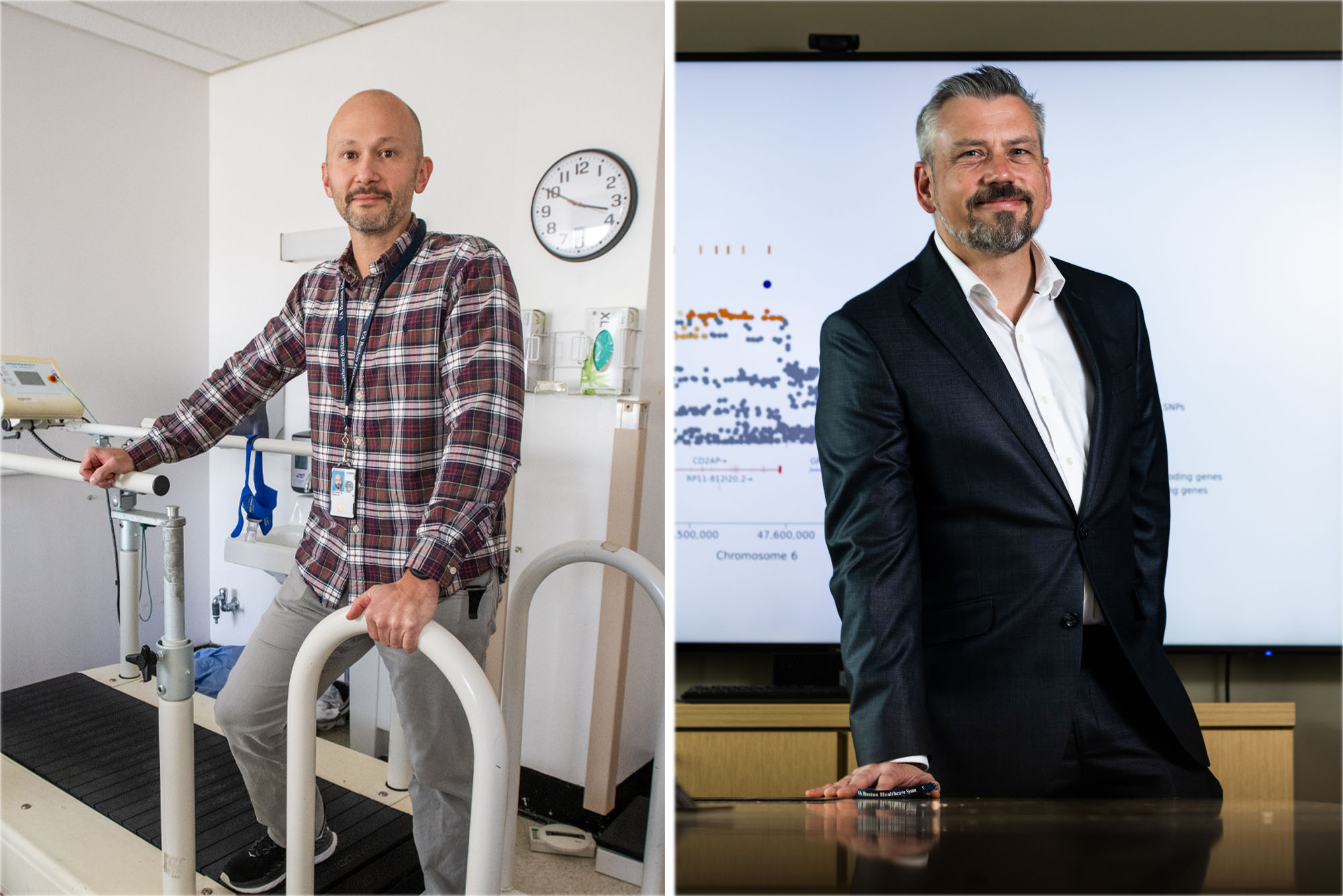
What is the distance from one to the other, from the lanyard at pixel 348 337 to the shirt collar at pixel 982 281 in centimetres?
96

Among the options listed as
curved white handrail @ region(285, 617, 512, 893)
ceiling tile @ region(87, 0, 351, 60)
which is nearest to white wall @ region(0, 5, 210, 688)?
ceiling tile @ region(87, 0, 351, 60)

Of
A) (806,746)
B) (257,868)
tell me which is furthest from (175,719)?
(806,746)

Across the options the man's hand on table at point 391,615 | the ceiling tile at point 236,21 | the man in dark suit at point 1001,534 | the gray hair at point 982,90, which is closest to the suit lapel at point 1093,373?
the man in dark suit at point 1001,534

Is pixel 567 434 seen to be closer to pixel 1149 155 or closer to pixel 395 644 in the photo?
pixel 395 644

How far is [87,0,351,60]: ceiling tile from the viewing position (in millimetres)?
2213

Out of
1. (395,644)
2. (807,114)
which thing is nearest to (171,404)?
(395,644)

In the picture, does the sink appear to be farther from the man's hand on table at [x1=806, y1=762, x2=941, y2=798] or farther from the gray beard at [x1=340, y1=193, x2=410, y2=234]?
the man's hand on table at [x1=806, y1=762, x2=941, y2=798]

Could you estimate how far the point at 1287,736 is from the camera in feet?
5.90

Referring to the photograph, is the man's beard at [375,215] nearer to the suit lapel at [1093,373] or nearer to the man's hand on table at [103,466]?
the man's hand on table at [103,466]

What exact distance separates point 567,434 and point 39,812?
1.48m

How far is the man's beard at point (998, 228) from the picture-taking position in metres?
1.29

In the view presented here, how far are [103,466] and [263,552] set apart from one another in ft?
2.85

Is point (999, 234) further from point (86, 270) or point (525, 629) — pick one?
point (86, 270)

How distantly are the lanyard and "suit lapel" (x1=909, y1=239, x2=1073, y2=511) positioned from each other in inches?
36.6
